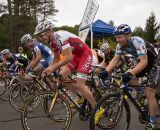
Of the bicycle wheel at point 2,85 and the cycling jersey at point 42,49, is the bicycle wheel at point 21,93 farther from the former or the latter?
the bicycle wheel at point 2,85

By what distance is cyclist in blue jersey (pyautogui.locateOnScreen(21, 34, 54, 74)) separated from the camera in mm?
10141

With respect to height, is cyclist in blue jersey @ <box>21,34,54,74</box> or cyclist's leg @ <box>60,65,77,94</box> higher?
cyclist's leg @ <box>60,65,77,94</box>

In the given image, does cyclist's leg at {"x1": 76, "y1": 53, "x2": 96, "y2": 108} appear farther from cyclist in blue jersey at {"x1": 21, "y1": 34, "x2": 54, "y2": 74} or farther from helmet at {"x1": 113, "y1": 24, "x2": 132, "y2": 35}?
cyclist in blue jersey at {"x1": 21, "y1": 34, "x2": 54, "y2": 74}

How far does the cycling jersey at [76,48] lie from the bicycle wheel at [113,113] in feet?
3.09

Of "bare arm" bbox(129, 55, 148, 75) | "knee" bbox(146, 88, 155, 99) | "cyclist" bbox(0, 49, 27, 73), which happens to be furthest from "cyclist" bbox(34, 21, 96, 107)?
"cyclist" bbox(0, 49, 27, 73)

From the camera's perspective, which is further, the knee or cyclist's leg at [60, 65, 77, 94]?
cyclist's leg at [60, 65, 77, 94]

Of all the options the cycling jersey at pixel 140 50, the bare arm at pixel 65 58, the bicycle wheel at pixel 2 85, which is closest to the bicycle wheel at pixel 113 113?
the cycling jersey at pixel 140 50

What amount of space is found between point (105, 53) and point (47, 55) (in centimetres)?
364

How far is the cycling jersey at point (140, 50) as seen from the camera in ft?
20.1

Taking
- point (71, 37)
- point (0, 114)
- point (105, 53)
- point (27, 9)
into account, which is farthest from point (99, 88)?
point (27, 9)

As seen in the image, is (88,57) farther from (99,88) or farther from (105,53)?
(105,53)

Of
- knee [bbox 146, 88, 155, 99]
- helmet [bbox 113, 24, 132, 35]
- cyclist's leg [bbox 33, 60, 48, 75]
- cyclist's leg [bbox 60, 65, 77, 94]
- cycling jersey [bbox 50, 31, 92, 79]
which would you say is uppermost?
helmet [bbox 113, 24, 132, 35]

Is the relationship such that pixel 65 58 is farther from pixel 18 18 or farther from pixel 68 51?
pixel 18 18

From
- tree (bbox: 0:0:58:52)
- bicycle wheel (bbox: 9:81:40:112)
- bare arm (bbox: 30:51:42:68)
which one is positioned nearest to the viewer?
bicycle wheel (bbox: 9:81:40:112)
